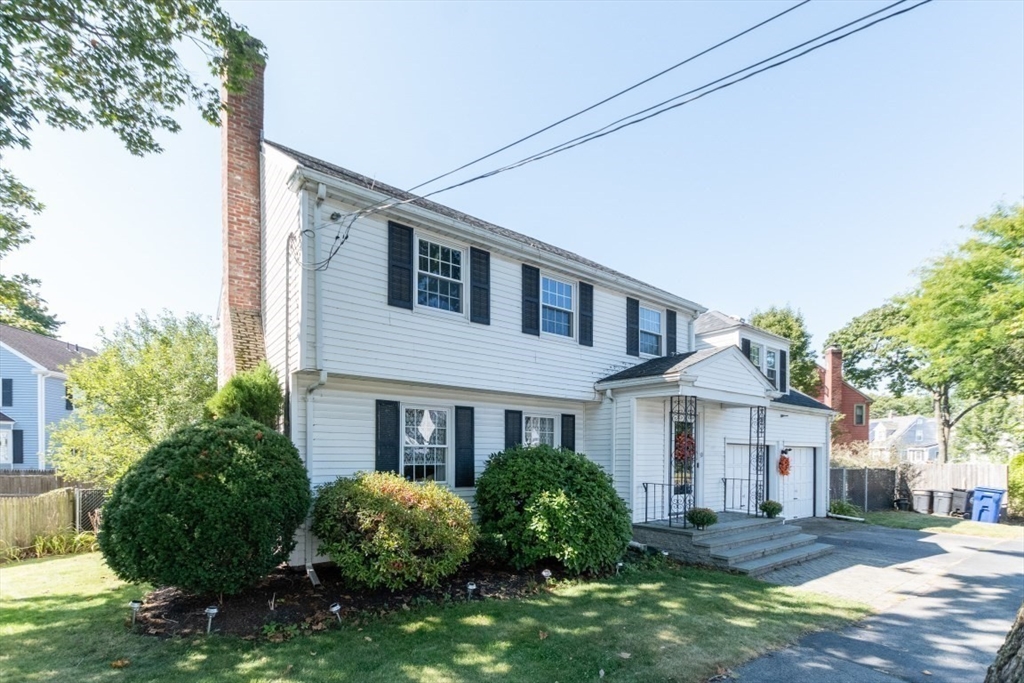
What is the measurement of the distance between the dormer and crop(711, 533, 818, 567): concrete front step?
218 inches

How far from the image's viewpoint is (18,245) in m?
8.81

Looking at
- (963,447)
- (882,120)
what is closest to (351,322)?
(882,120)

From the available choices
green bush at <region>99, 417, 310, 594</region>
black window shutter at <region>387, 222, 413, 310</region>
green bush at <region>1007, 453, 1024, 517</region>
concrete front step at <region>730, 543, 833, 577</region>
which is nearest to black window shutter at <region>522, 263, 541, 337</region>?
black window shutter at <region>387, 222, 413, 310</region>

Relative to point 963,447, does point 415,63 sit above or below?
above

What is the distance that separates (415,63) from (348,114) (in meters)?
1.29

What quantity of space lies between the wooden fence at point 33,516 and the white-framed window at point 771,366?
59.3 ft

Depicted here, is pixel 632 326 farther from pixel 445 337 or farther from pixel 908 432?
pixel 908 432

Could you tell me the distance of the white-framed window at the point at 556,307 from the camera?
11.2 m

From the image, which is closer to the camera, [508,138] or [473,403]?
[508,138]

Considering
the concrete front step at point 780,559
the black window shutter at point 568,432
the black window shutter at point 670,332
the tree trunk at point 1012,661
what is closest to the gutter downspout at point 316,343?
the black window shutter at point 568,432

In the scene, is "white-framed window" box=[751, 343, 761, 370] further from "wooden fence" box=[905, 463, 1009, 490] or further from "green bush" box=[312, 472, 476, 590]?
"green bush" box=[312, 472, 476, 590]

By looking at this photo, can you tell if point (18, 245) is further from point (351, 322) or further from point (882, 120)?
point (882, 120)

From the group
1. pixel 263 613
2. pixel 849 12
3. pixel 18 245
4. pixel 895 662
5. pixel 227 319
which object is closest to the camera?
pixel 849 12

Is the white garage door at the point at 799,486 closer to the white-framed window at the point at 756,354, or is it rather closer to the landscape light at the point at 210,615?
the white-framed window at the point at 756,354
